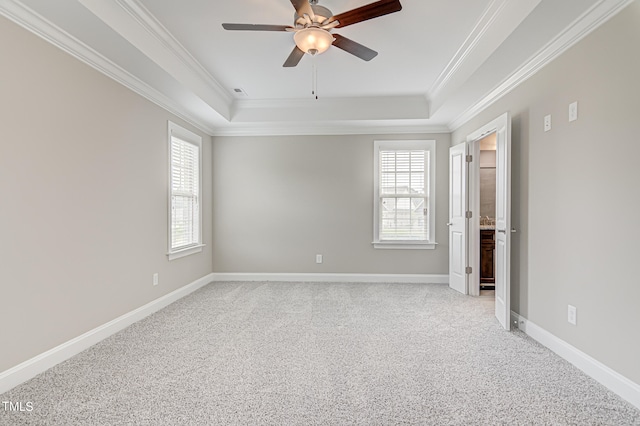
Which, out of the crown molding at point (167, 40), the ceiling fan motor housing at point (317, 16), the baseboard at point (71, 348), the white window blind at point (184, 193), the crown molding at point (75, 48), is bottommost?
the baseboard at point (71, 348)

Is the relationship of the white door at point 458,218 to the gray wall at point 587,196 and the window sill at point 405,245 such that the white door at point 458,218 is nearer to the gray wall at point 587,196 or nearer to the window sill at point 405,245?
the window sill at point 405,245

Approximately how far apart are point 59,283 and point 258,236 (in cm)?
306

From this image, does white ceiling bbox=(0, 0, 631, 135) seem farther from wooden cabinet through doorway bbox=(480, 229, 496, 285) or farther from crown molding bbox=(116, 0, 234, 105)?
wooden cabinet through doorway bbox=(480, 229, 496, 285)

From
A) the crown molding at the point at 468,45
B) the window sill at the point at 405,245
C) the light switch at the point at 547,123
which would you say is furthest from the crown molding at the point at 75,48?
the light switch at the point at 547,123

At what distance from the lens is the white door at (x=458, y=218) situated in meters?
4.58

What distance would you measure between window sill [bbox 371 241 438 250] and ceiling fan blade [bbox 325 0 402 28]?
3595 mm

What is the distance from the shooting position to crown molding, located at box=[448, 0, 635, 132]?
2.12 metres

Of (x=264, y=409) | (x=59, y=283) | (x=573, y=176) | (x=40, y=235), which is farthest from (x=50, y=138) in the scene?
(x=573, y=176)

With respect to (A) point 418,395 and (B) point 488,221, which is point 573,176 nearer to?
(A) point 418,395

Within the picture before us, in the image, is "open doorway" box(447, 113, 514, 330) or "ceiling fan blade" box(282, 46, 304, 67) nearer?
"ceiling fan blade" box(282, 46, 304, 67)

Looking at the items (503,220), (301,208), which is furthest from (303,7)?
(301,208)

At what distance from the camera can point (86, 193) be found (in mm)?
2793

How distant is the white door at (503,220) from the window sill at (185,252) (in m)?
3.79

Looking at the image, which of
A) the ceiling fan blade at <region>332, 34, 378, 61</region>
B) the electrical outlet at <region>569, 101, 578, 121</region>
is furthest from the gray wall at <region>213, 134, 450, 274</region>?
the electrical outlet at <region>569, 101, 578, 121</region>
